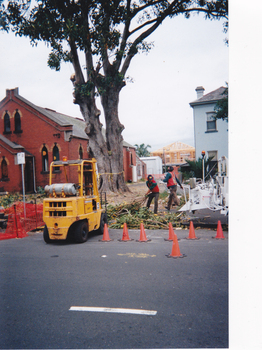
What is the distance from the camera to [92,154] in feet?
55.6

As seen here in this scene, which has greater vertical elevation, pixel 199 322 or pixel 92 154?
pixel 92 154

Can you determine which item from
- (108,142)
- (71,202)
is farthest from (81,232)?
(108,142)

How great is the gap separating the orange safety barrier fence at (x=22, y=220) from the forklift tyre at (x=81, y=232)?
101 inches

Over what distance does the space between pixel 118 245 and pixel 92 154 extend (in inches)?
394

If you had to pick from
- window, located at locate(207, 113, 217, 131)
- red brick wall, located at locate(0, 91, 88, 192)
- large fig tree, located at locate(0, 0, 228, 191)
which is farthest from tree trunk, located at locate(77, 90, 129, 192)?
window, located at locate(207, 113, 217, 131)

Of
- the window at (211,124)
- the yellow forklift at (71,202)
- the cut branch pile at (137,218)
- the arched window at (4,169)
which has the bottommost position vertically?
the cut branch pile at (137,218)

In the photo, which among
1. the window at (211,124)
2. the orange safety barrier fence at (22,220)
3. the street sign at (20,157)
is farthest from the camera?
the window at (211,124)

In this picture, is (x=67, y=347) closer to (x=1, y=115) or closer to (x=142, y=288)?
(x=142, y=288)

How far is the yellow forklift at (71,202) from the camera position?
7.48 metres

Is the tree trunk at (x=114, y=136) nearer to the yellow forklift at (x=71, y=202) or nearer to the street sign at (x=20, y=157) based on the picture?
the yellow forklift at (x=71, y=202)

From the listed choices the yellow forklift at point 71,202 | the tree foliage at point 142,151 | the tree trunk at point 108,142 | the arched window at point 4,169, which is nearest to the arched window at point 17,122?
the arched window at point 4,169

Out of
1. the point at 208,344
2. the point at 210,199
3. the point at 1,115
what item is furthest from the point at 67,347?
the point at 1,115

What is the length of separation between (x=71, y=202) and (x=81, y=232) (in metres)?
0.97
